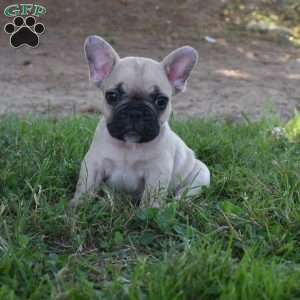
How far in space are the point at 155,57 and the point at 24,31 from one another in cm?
458

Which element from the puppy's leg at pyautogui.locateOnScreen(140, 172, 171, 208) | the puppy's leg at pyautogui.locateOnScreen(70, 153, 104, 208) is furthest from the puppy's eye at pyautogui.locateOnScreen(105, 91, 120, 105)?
the puppy's leg at pyautogui.locateOnScreen(140, 172, 171, 208)

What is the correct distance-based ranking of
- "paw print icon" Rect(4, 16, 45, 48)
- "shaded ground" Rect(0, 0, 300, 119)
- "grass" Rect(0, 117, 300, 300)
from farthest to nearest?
"shaded ground" Rect(0, 0, 300, 119) → "paw print icon" Rect(4, 16, 45, 48) → "grass" Rect(0, 117, 300, 300)

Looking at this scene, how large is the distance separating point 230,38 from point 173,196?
6.65 m

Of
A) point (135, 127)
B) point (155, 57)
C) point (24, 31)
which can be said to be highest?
point (24, 31)

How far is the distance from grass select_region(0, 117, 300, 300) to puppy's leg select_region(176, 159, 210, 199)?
0.06 metres

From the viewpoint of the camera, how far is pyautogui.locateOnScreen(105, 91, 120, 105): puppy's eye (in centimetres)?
328

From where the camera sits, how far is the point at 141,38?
30.8ft

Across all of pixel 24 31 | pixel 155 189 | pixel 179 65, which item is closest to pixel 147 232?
pixel 155 189

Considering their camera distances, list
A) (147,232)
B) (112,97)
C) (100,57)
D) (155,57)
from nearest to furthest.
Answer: (147,232) < (112,97) < (100,57) < (155,57)

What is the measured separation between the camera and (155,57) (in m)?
8.27

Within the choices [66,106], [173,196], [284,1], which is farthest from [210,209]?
[284,1]

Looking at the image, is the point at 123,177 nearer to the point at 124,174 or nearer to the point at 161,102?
the point at 124,174

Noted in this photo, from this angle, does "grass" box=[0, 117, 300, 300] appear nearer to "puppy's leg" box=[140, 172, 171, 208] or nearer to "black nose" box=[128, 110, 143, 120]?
"puppy's leg" box=[140, 172, 171, 208]

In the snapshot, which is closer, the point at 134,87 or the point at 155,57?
the point at 134,87
